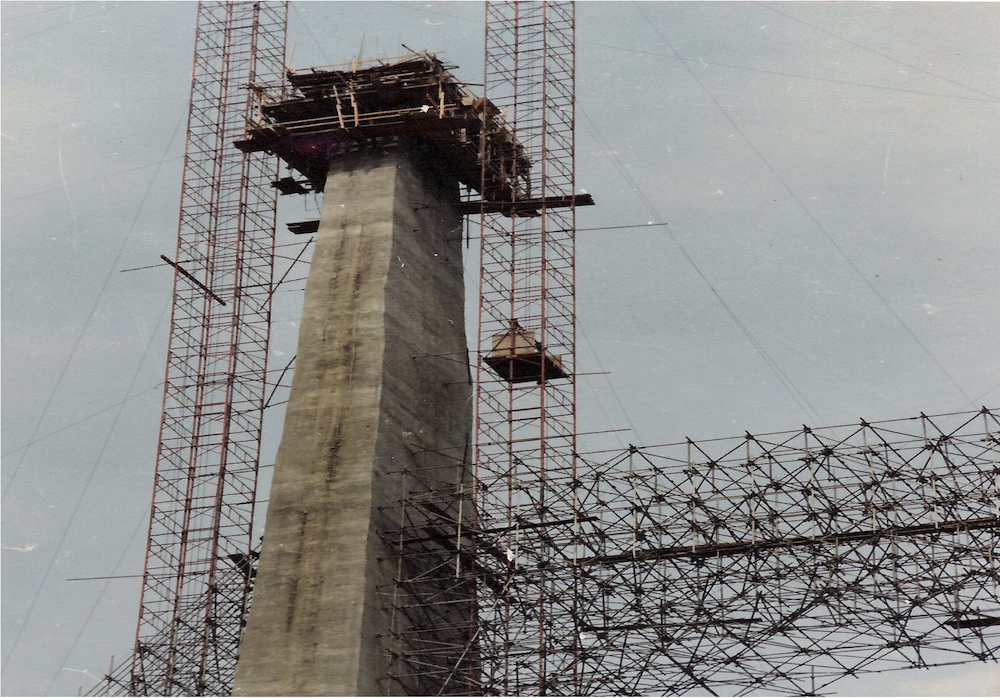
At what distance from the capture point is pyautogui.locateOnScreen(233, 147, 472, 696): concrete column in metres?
60.8

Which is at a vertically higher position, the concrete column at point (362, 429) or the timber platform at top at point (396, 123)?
the timber platform at top at point (396, 123)

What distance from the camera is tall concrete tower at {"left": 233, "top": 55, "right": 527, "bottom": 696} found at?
61.2 metres

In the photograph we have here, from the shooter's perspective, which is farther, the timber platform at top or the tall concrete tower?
the timber platform at top

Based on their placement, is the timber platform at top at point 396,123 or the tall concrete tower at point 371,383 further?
the timber platform at top at point 396,123

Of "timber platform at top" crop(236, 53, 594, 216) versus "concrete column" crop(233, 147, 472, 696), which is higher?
"timber platform at top" crop(236, 53, 594, 216)

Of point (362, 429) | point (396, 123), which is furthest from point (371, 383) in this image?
point (396, 123)

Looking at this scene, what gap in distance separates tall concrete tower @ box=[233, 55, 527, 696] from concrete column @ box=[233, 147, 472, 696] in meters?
0.08

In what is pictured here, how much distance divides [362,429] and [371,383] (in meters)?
2.27

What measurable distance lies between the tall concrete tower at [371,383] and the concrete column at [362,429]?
Result: 8 cm

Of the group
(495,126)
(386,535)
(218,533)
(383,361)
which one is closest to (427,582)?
(386,535)

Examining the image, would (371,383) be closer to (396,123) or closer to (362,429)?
(362,429)

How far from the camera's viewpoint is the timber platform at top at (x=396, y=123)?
7169cm

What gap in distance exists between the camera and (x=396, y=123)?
7125cm

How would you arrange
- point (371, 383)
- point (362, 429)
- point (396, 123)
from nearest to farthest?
point (362, 429) → point (371, 383) → point (396, 123)
